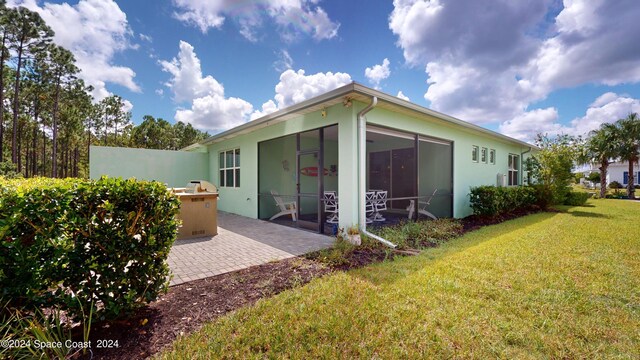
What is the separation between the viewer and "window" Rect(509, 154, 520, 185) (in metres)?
12.1

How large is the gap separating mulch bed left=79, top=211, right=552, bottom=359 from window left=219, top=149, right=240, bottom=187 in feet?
20.4

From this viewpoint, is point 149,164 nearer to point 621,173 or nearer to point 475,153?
point 475,153

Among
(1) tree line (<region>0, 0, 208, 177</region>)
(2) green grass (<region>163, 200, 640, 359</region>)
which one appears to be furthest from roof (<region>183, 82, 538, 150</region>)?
(1) tree line (<region>0, 0, 208, 177</region>)

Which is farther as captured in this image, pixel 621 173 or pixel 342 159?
pixel 621 173

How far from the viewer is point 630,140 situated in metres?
18.3

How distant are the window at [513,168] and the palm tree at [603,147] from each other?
506 inches

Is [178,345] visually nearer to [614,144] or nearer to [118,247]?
[118,247]

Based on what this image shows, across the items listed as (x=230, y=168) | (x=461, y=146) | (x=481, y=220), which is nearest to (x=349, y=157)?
(x=461, y=146)

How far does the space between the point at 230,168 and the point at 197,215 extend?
14.0ft

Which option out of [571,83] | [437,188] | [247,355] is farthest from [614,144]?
[247,355]

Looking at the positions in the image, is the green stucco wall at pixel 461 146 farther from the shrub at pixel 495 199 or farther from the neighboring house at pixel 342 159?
the shrub at pixel 495 199

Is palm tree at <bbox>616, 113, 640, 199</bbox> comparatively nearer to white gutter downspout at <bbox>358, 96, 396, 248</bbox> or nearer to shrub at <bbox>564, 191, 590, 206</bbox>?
shrub at <bbox>564, 191, 590, 206</bbox>

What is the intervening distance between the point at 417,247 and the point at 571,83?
1056cm

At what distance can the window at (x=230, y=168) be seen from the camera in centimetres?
977
